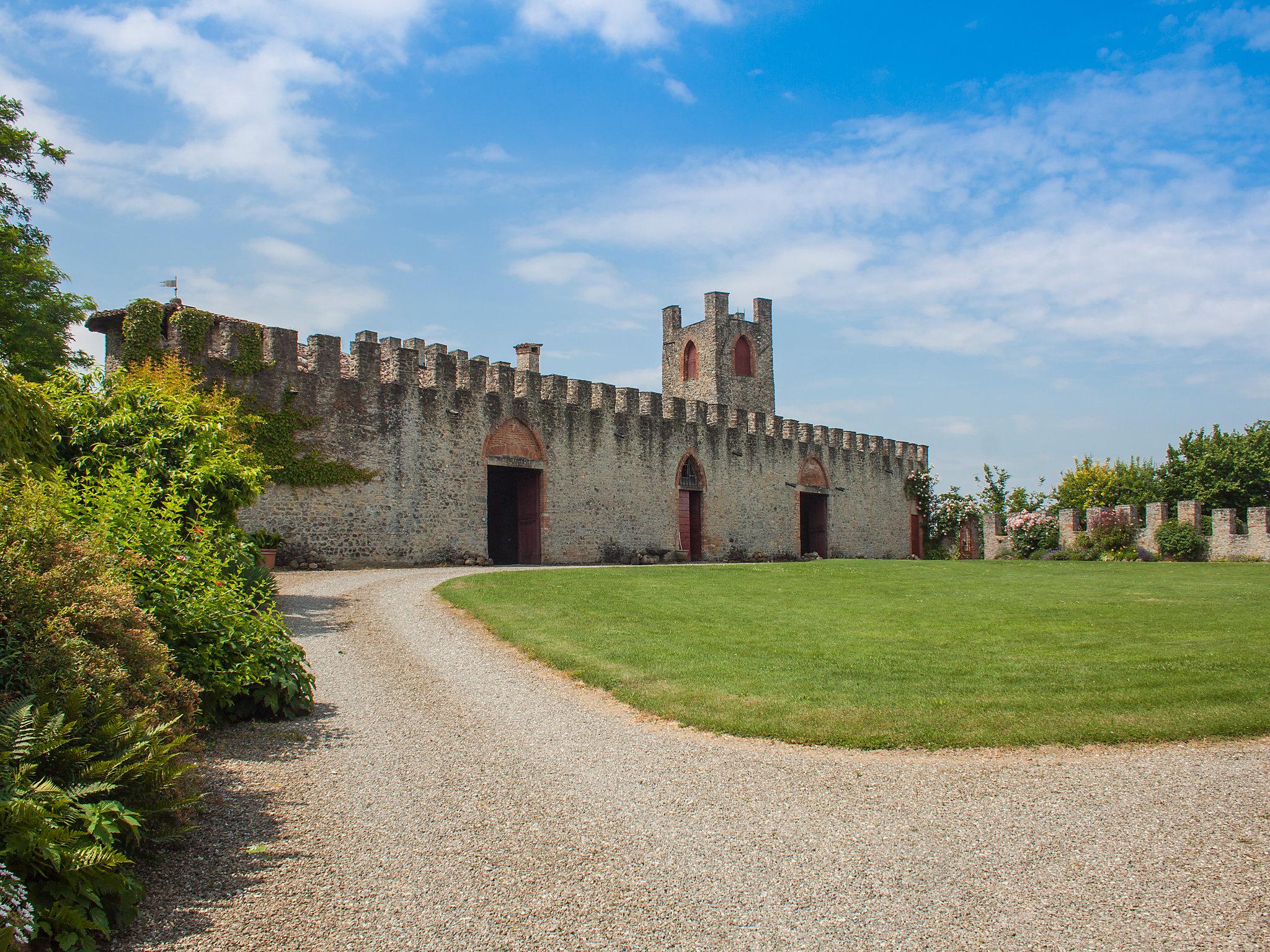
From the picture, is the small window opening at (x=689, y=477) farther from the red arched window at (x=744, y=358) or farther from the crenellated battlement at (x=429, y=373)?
the red arched window at (x=744, y=358)

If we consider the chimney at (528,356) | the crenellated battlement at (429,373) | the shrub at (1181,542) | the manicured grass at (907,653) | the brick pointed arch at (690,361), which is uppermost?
the brick pointed arch at (690,361)

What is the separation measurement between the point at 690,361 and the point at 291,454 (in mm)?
26083

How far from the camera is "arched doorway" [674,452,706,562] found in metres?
28.6

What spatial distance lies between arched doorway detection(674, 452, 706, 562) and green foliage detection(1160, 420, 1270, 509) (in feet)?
73.9

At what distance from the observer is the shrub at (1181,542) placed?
30391 mm

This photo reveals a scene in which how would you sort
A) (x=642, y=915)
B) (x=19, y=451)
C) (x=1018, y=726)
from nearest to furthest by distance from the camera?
(x=642, y=915) < (x=19, y=451) < (x=1018, y=726)

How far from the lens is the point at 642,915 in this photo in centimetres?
373

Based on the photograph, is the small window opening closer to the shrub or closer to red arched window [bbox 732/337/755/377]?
red arched window [bbox 732/337/755/377]

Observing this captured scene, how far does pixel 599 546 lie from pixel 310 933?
889 inches

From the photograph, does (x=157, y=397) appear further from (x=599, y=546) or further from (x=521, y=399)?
(x=599, y=546)

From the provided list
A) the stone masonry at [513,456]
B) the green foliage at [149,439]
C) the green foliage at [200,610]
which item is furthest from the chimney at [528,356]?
the green foliage at [200,610]

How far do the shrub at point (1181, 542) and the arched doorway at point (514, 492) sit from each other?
22.3 m

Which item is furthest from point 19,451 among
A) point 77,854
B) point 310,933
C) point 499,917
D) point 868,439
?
point 868,439

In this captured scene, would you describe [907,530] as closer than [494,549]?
No
